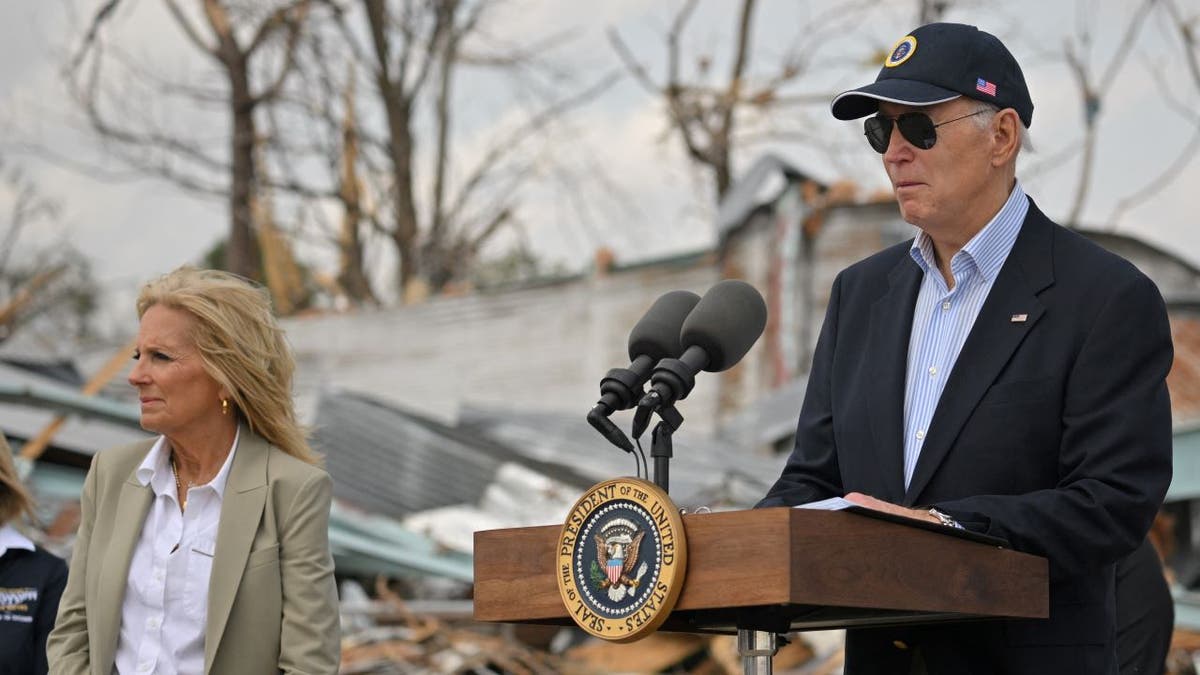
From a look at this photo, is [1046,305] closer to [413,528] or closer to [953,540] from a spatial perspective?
[953,540]

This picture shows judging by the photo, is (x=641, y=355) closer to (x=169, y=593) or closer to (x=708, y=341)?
(x=708, y=341)

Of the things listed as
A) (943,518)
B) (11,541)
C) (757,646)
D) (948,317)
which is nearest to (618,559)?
(757,646)

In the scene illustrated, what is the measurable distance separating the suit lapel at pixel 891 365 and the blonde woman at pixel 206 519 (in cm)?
151

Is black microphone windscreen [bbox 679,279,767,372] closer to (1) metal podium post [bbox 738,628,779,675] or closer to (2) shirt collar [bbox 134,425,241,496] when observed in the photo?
(1) metal podium post [bbox 738,628,779,675]

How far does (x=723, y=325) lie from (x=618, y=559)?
581 mm

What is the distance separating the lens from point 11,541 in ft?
16.1

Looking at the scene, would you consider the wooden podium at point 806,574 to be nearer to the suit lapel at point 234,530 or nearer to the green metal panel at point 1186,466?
A: the suit lapel at point 234,530

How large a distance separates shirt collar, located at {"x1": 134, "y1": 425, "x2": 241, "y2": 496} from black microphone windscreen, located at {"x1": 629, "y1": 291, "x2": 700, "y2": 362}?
1.36 m

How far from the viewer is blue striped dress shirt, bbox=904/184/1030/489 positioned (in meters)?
3.13

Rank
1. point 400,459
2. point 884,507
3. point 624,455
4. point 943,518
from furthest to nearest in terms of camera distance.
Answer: point 400,459 → point 624,455 → point 943,518 → point 884,507

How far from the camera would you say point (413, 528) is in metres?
11.6

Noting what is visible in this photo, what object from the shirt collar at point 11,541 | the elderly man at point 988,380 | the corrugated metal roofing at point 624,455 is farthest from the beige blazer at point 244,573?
the corrugated metal roofing at point 624,455

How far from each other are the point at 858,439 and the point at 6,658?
2724mm

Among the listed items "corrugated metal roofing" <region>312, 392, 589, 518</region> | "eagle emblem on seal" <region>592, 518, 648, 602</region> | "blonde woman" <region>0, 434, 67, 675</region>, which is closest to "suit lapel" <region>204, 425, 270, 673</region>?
"blonde woman" <region>0, 434, 67, 675</region>
